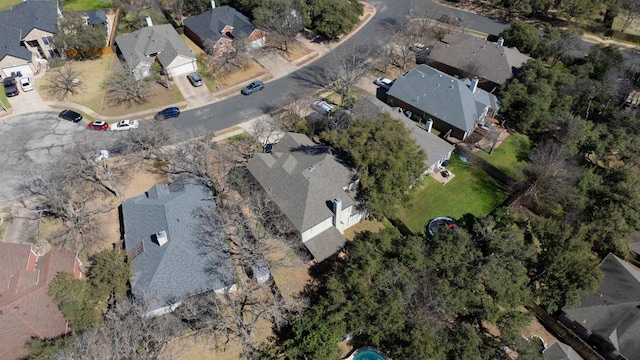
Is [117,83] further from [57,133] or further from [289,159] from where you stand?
[289,159]

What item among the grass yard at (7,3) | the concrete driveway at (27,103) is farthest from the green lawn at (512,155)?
the grass yard at (7,3)

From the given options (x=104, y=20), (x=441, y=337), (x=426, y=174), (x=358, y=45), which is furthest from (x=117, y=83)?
(x=441, y=337)

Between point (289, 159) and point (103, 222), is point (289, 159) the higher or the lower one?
the higher one

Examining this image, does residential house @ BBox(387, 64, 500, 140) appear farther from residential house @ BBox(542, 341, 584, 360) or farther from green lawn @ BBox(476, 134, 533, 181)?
residential house @ BBox(542, 341, 584, 360)

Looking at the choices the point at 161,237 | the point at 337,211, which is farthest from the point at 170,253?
the point at 337,211

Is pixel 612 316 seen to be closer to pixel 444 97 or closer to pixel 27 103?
pixel 444 97

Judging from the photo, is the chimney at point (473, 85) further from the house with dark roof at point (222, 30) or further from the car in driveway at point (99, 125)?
the car in driveway at point (99, 125)

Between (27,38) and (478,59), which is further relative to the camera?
(27,38)
